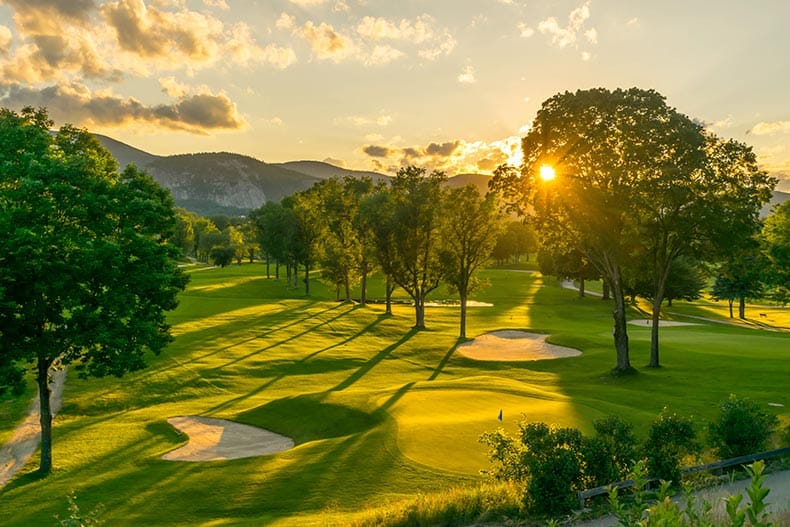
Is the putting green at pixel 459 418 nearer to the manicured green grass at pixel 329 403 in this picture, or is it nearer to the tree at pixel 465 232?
the manicured green grass at pixel 329 403

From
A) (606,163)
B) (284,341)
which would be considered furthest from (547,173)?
(284,341)

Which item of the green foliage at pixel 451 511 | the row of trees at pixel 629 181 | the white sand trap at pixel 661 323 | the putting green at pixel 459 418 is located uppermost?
the row of trees at pixel 629 181

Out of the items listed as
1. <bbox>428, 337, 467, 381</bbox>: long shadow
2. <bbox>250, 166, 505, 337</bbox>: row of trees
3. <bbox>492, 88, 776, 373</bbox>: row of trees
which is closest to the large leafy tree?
<bbox>492, 88, 776, 373</bbox>: row of trees

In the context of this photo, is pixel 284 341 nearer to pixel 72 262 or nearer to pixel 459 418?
pixel 459 418

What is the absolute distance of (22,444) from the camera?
85.5 ft

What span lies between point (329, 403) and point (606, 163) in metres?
24.1

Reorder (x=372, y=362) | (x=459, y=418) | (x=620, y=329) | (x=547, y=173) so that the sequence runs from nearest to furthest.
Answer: (x=459, y=418)
(x=547, y=173)
(x=620, y=329)
(x=372, y=362)

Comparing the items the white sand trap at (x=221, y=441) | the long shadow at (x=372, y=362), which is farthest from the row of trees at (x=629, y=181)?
the white sand trap at (x=221, y=441)

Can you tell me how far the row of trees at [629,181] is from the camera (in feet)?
113

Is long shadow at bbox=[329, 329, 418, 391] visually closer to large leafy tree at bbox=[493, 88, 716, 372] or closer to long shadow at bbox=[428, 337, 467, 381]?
long shadow at bbox=[428, 337, 467, 381]

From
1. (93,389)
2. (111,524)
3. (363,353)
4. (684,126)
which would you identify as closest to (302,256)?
(363,353)

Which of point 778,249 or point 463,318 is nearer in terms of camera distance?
→ point 778,249

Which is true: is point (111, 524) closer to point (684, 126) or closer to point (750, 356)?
point (684, 126)

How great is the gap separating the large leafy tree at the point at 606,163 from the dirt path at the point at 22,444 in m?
33.4
